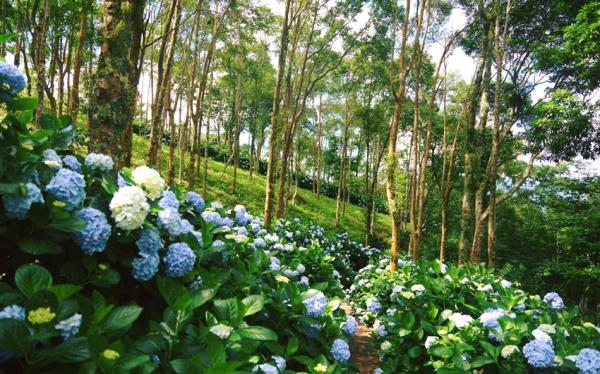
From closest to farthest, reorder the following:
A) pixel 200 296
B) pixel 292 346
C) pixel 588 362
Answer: pixel 200 296, pixel 292 346, pixel 588 362

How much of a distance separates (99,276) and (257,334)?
0.63 metres

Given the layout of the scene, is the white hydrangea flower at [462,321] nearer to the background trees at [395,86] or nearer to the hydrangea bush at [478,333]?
the hydrangea bush at [478,333]

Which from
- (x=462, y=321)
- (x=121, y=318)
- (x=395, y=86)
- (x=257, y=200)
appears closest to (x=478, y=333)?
(x=462, y=321)

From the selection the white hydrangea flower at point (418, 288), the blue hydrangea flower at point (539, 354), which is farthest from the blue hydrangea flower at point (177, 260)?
the white hydrangea flower at point (418, 288)

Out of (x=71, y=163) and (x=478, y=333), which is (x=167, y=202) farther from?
(x=478, y=333)

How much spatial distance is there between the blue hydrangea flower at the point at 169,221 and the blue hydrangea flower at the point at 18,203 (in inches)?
19.5

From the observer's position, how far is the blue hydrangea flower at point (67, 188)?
4.05ft

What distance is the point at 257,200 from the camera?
21.8m

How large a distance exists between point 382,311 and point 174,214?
14.7 feet

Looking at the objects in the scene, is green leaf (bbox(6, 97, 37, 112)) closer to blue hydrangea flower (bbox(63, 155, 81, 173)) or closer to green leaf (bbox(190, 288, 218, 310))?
blue hydrangea flower (bbox(63, 155, 81, 173))

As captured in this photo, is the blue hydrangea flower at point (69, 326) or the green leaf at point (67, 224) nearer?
the blue hydrangea flower at point (69, 326)

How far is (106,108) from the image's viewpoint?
4137mm

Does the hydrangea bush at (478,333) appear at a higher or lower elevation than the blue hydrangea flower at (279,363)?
lower

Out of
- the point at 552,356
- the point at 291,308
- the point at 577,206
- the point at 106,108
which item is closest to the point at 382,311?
the point at 552,356
